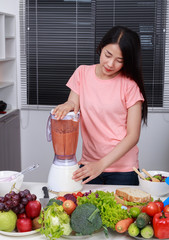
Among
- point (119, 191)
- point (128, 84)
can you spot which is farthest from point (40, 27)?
point (119, 191)

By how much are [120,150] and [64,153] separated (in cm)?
26

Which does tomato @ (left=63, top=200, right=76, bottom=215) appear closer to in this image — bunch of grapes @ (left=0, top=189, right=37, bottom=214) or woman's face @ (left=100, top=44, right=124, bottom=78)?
bunch of grapes @ (left=0, top=189, right=37, bottom=214)

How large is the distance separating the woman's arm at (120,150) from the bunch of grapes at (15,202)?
353mm

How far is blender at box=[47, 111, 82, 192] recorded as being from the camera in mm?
1624

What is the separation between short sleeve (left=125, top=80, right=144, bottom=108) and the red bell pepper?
718 mm

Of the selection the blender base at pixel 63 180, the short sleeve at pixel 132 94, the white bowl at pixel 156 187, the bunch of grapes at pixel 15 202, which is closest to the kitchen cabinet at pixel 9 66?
the short sleeve at pixel 132 94

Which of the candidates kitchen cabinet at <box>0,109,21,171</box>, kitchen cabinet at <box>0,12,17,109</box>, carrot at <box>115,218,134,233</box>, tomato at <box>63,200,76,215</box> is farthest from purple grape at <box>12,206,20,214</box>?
kitchen cabinet at <box>0,12,17,109</box>

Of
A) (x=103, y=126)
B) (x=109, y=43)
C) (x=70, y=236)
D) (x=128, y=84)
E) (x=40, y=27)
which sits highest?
(x=40, y=27)

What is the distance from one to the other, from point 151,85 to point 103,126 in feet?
6.53

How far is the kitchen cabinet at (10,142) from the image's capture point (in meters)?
3.31

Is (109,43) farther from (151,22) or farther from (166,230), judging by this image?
(151,22)

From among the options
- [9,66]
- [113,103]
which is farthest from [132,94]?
[9,66]

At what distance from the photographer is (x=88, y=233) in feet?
4.05

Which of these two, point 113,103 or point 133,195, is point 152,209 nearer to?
point 133,195
